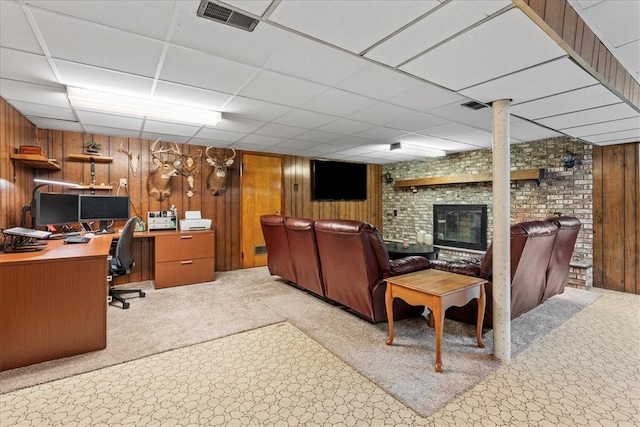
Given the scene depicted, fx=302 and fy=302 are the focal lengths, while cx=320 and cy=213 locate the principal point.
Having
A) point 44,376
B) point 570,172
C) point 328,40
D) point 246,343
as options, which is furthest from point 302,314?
point 570,172

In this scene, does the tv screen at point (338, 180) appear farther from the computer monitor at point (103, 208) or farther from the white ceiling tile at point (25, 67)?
the white ceiling tile at point (25, 67)

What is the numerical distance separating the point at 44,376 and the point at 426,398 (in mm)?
2708

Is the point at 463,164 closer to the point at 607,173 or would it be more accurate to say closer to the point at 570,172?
the point at 570,172

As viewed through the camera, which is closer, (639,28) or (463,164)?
(639,28)

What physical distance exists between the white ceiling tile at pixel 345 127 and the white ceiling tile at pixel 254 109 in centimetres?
80

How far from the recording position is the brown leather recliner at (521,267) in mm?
2773

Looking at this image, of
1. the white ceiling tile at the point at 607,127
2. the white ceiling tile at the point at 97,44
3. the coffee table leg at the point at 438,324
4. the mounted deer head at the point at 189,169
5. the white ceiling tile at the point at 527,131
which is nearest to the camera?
the white ceiling tile at the point at 97,44

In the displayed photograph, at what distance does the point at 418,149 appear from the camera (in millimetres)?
5770

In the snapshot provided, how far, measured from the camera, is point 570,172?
15.5 feet

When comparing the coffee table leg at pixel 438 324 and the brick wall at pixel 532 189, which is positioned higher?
the brick wall at pixel 532 189

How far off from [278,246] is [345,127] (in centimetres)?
197

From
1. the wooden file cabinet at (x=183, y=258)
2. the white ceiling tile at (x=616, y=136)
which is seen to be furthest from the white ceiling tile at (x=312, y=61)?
the white ceiling tile at (x=616, y=136)

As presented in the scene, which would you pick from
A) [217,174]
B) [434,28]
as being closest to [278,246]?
[217,174]

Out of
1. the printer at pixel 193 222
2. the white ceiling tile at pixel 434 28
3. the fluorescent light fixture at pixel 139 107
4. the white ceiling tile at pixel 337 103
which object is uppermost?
the white ceiling tile at pixel 337 103
